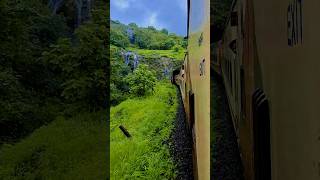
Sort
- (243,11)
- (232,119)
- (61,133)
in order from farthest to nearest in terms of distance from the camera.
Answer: (61,133)
(232,119)
(243,11)

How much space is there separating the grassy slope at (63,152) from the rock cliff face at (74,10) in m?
0.72

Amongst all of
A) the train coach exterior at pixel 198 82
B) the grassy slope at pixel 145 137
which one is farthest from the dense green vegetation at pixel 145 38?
the grassy slope at pixel 145 137

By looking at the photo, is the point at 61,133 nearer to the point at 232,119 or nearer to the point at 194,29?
the point at 194,29

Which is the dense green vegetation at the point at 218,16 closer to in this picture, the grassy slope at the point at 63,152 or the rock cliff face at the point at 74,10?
the grassy slope at the point at 63,152

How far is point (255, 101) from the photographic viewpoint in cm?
127

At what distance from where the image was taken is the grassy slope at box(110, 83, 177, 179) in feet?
8.27

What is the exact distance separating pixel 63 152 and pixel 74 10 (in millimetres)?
1057

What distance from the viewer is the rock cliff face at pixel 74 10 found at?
3.55 m

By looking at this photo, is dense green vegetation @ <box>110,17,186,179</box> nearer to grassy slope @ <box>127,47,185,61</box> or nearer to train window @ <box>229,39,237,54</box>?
grassy slope @ <box>127,47,185,61</box>

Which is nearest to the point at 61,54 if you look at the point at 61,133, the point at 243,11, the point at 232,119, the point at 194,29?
the point at 61,133

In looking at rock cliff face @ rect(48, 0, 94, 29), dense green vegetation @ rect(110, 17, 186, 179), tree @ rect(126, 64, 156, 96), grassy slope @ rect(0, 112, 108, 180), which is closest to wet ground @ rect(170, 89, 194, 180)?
dense green vegetation @ rect(110, 17, 186, 179)

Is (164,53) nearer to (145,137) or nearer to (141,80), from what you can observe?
(141,80)

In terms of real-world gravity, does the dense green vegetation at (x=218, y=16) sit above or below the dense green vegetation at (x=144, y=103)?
above

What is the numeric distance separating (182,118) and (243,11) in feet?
4.03
